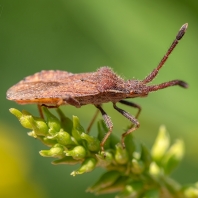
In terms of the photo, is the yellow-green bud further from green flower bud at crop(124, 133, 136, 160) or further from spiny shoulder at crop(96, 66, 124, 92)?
spiny shoulder at crop(96, 66, 124, 92)

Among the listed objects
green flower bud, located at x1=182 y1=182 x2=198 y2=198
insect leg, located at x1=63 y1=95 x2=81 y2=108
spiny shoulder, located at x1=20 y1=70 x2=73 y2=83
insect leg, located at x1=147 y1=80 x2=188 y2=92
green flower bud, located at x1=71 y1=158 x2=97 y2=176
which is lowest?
green flower bud, located at x1=71 y1=158 x2=97 y2=176

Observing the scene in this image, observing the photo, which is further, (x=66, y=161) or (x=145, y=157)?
(x=145, y=157)

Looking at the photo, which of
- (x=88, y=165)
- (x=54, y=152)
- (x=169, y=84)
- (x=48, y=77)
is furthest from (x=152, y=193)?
(x=48, y=77)

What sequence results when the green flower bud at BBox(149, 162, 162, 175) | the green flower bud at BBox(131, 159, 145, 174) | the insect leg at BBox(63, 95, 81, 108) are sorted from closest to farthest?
the green flower bud at BBox(131, 159, 145, 174)
the green flower bud at BBox(149, 162, 162, 175)
the insect leg at BBox(63, 95, 81, 108)

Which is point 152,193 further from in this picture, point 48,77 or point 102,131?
point 48,77

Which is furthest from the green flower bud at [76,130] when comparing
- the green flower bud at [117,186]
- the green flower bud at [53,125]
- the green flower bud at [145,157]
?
the green flower bud at [145,157]

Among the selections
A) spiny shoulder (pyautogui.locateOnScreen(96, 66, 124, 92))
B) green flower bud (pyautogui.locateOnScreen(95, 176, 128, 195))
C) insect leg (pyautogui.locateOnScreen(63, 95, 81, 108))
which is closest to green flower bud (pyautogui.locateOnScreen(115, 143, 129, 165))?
green flower bud (pyautogui.locateOnScreen(95, 176, 128, 195))

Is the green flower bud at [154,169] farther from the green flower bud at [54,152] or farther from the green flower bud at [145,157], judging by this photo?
the green flower bud at [54,152]

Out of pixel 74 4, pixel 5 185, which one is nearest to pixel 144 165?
pixel 5 185
